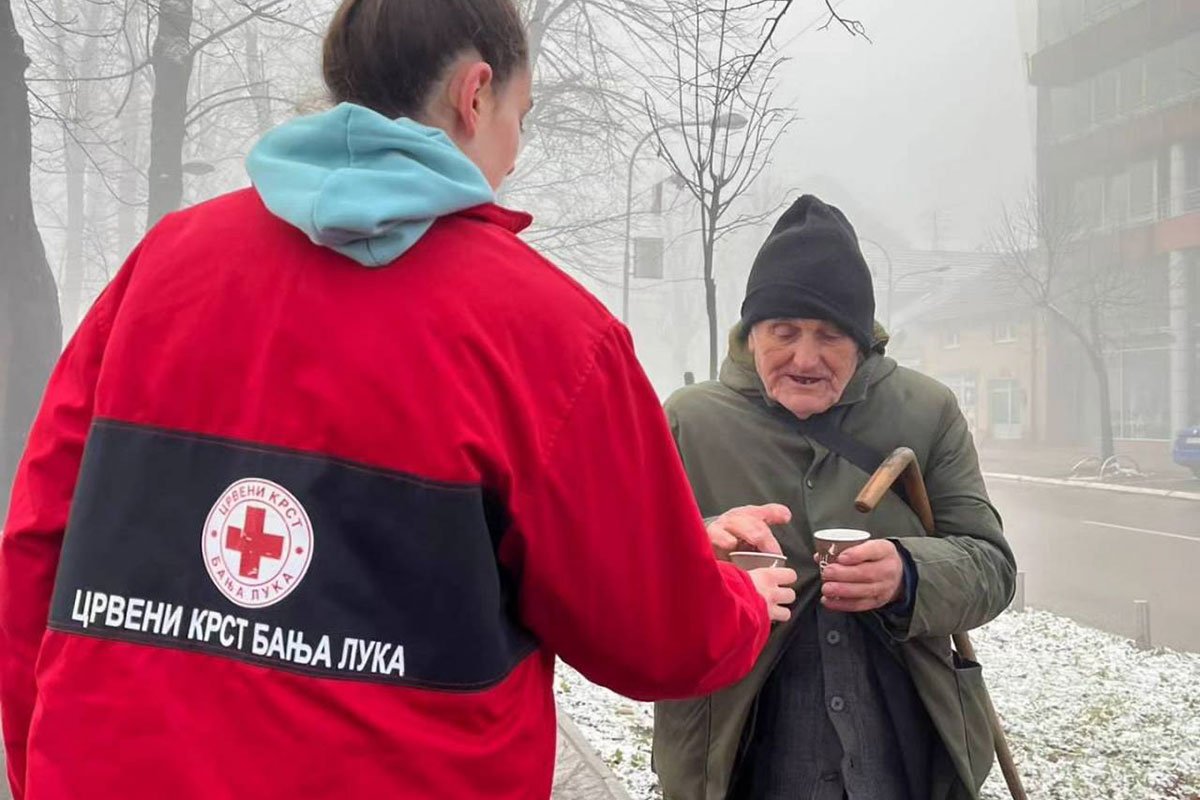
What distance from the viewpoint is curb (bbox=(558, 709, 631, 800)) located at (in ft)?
12.0

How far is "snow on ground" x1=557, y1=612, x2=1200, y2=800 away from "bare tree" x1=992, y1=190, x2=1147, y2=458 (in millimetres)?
14857

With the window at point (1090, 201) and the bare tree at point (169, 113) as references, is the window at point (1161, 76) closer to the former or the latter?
the window at point (1090, 201)

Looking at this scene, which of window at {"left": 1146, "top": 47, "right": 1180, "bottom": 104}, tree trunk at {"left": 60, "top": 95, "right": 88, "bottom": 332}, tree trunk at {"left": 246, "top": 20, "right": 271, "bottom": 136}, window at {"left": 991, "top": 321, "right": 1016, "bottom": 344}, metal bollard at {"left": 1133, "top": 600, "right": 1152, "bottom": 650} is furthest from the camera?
window at {"left": 991, "top": 321, "right": 1016, "bottom": 344}

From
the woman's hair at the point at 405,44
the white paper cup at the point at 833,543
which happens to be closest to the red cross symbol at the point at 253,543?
the woman's hair at the point at 405,44

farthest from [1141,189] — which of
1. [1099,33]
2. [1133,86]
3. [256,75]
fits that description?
[256,75]

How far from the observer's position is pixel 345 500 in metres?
0.91

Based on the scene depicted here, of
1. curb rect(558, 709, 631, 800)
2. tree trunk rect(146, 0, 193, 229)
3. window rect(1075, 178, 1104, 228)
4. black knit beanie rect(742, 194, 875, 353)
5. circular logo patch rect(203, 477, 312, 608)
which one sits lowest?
curb rect(558, 709, 631, 800)

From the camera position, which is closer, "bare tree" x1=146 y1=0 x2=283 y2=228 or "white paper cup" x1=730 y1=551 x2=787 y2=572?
"white paper cup" x1=730 y1=551 x2=787 y2=572

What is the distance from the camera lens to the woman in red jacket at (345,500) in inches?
35.3

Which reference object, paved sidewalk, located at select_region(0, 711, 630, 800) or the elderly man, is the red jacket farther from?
paved sidewalk, located at select_region(0, 711, 630, 800)

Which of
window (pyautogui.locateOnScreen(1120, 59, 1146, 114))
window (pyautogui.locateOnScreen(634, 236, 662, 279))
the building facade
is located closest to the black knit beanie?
window (pyautogui.locateOnScreen(634, 236, 662, 279))

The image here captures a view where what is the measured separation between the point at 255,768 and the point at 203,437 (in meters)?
0.32

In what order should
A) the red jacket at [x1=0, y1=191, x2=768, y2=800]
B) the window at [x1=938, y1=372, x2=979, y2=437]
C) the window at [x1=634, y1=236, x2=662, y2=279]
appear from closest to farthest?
the red jacket at [x1=0, y1=191, x2=768, y2=800], the window at [x1=634, y1=236, x2=662, y2=279], the window at [x1=938, y1=372, x2=979, y2=437]

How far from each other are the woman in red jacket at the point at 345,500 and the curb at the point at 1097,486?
17.5 m
